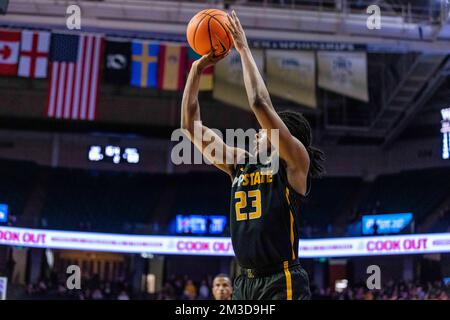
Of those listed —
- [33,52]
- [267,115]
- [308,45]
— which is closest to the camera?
[267,115]

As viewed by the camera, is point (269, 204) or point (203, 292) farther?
Answer: point (203, 292)

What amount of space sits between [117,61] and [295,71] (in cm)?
435

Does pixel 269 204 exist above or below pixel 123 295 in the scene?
below

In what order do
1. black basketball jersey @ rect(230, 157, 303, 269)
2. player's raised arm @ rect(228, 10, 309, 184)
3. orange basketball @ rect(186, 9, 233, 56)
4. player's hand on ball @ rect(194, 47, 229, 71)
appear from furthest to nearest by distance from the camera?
orange basketball @ rect(186, 9, 233, 56) < player's hand on ball @ rect(194, 47, 229, 71) < black basketball jersey @ rect(230, 157, 303, 269) < player's raised arm @ rect(228, 10, 309, 184)

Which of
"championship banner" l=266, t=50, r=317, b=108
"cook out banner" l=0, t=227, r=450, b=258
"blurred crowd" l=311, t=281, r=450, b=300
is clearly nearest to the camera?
"championship banner" l=266, t=50, r=317, b=108

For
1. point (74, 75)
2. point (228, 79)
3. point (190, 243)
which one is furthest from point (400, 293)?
point (74, 75)

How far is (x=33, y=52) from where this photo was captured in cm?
1466

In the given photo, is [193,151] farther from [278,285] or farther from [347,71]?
[278,285]

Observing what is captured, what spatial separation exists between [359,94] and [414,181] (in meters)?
7.72

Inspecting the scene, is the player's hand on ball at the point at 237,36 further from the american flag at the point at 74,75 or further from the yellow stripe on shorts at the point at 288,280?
the american flag at the point at 74,75

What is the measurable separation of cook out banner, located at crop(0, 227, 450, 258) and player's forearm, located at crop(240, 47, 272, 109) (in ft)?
49.7

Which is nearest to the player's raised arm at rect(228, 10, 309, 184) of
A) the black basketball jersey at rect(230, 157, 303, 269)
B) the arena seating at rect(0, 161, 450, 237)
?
the black basketball jersey at rect(230, 157, 303, 269)

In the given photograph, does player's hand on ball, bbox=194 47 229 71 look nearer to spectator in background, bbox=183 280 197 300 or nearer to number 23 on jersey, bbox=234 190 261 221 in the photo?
number 23 on jersey, bbox=234 190 261 221

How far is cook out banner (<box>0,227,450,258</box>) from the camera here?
686 inches
